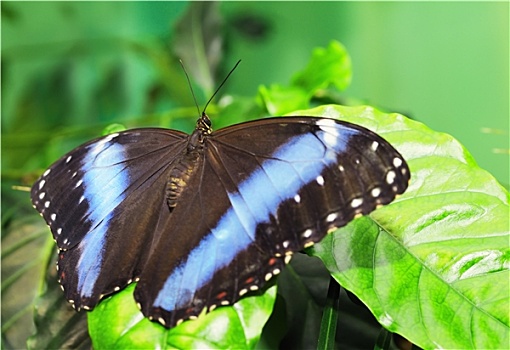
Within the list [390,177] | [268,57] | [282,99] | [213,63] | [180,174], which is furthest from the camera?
[268,57]

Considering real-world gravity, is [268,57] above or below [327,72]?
below

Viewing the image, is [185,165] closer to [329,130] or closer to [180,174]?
[180,174]

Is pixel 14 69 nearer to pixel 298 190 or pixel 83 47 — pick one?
pixel 83 47

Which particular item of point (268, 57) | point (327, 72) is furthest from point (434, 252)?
point (268, 57)

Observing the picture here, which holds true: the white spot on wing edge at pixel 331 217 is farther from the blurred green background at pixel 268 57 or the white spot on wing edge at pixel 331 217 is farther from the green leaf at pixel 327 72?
the blurred green background at pixel 268 57

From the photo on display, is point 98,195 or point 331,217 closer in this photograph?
point 331,217

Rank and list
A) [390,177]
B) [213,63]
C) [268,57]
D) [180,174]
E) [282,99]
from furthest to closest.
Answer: [268,57], [213,63], [282,99], [180,174], [390,177]

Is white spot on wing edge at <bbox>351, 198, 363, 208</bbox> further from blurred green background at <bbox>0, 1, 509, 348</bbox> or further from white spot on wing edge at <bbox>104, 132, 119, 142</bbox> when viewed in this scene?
blurred green background at <bbox>0, 1, 509, 348</bbox>
